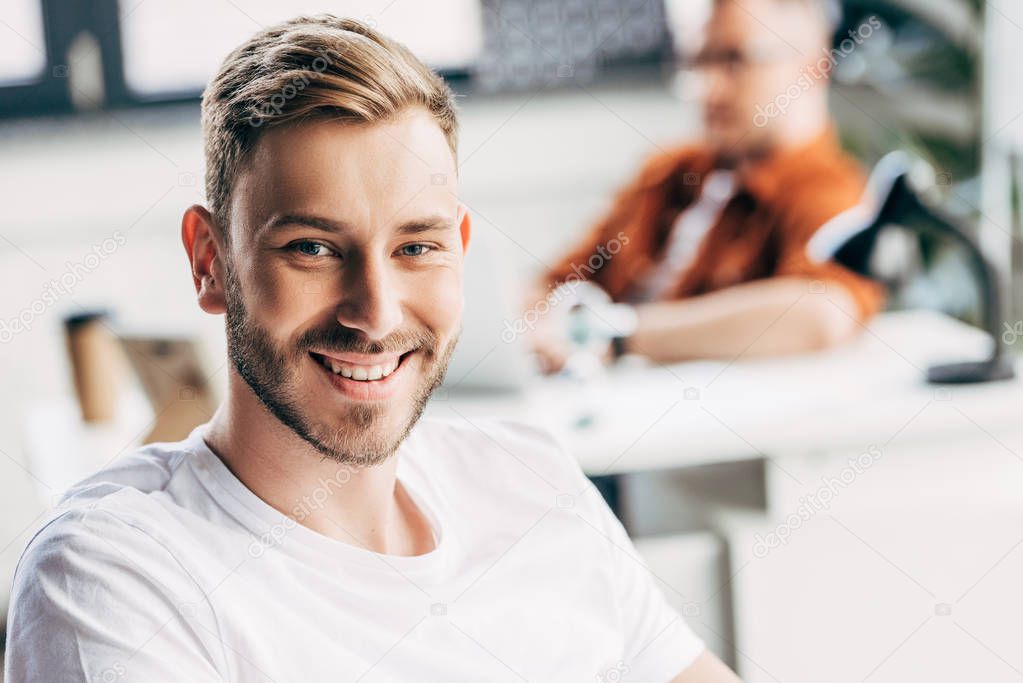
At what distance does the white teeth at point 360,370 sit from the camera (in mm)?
958

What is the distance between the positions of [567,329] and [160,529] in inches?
57.5

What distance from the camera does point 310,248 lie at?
36.9 inches

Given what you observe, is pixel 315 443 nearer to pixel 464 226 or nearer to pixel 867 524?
pixel 464 226

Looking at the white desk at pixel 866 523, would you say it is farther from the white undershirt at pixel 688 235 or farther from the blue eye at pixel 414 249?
the blue eye at pixel 414 249

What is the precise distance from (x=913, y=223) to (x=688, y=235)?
1007mm

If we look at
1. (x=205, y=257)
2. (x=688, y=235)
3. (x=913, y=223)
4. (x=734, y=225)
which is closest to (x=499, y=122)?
(x=688, y=235)

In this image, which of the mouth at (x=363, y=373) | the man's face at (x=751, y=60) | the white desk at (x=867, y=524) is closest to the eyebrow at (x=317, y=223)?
the mouth at (x=363, y=373)

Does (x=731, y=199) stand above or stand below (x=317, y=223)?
below

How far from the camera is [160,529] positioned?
86 centimetres

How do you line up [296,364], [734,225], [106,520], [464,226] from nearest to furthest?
[106,520] → [296,364] → [464,226] → [734,225]

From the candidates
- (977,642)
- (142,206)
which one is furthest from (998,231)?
(142,206)

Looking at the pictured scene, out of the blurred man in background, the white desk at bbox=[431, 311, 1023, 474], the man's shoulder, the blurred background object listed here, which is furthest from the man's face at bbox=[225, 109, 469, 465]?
the blurred background object

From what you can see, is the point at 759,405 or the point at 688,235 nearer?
the point at 759,405

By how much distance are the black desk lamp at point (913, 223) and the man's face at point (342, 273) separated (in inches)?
50.4
